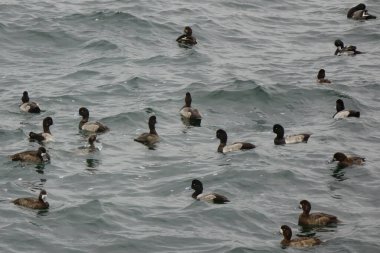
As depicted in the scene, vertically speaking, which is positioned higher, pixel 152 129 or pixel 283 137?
pixel 152 129

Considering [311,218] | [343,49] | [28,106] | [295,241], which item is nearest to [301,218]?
[311,218]

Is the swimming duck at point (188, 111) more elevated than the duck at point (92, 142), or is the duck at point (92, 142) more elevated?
the swimming duck at point (188, 111)

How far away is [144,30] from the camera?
166ft

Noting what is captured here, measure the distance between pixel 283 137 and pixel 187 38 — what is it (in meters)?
13.3

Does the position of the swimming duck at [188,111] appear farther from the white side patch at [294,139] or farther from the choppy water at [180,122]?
the white side patch at [294,139]

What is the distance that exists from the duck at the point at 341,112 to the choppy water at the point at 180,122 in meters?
0.34

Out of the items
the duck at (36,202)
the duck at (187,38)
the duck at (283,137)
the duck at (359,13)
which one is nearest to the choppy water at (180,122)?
the duck at (36,202)

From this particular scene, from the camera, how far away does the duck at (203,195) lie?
30.6 meters

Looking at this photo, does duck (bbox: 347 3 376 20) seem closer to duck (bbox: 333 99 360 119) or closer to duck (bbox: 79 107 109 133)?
duck (bbox: 333 99 360 119)

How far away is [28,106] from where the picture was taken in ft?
127

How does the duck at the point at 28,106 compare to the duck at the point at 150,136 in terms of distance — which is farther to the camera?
the duck at the point at 28,106

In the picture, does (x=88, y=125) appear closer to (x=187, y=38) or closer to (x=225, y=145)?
(x=225, y=145)

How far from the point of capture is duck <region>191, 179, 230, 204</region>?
30.6 metres

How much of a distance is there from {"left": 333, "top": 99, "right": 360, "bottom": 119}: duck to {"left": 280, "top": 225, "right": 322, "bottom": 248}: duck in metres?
11.8
